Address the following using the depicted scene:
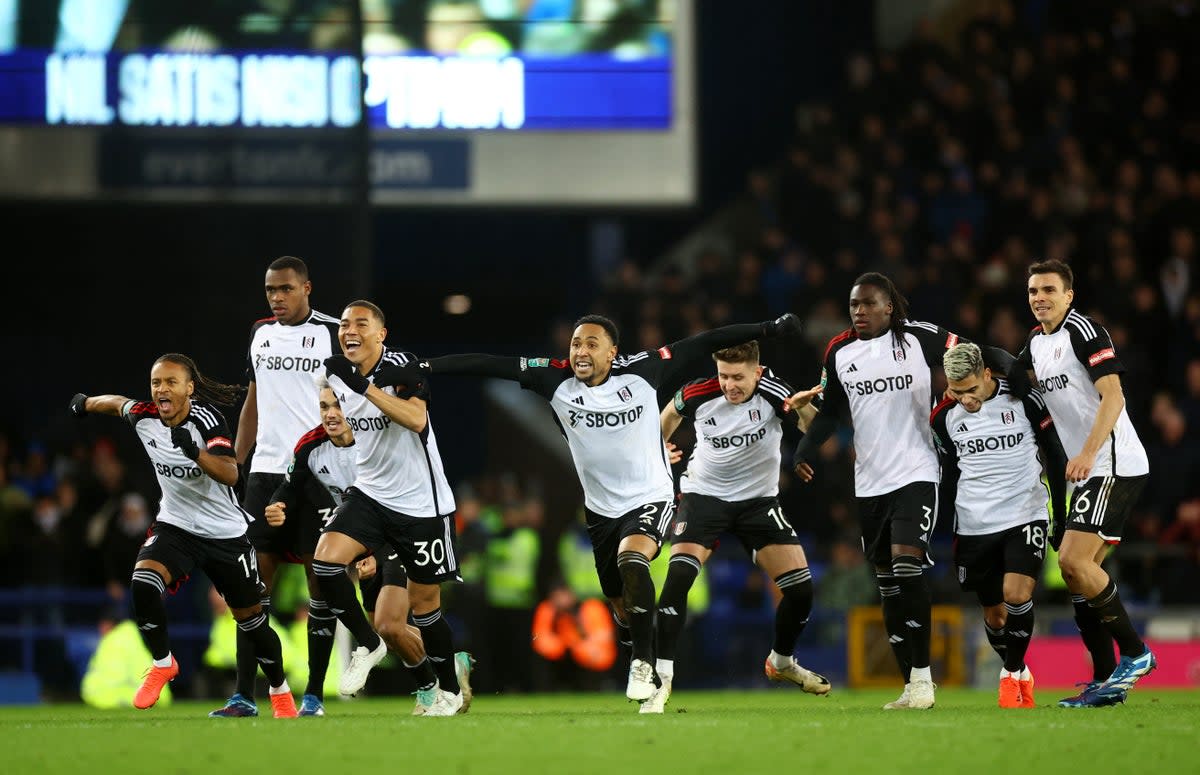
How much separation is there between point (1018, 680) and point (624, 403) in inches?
110

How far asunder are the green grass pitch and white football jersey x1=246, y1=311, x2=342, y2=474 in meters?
1.60

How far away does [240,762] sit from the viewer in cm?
709

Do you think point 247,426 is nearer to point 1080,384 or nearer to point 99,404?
point 99,404

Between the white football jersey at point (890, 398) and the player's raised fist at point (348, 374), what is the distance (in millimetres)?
2612

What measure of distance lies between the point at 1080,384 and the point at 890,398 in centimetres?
101

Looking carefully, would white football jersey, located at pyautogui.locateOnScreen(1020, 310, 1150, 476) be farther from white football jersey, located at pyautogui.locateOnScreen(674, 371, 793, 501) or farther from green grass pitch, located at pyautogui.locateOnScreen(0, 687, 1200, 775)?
white football jersey, located at pyautogui.locateOnScreen(674, 371, 793, 501)

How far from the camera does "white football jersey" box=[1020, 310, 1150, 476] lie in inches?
386

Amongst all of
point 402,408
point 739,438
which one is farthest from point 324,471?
point 739,438

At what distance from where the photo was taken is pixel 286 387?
10820mm

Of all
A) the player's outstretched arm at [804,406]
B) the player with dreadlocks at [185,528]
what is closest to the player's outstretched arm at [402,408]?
the player with dreadlocks at [185,528]

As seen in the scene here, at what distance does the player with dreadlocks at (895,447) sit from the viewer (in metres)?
9.98

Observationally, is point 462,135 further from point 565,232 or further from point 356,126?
point 565,232

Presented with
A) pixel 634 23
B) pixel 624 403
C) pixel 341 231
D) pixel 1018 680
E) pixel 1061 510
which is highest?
pixel 634 23

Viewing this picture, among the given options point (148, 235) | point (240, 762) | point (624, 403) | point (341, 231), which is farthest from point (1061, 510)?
point (148, 235)
